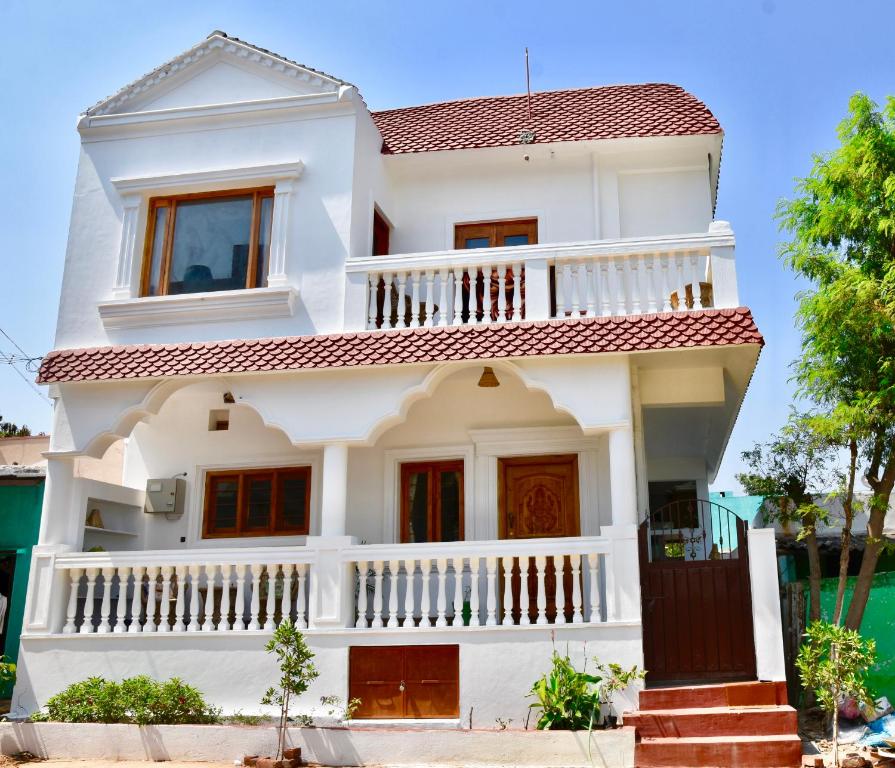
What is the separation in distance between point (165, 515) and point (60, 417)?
2.08m

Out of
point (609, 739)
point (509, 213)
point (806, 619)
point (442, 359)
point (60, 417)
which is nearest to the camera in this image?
point (609, 739)

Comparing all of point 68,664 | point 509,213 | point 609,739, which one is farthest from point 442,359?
point 68,664

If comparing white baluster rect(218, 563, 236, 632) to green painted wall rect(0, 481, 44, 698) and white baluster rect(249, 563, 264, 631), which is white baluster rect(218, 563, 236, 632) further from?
green painted wall rect(0, 481, 44, 698)

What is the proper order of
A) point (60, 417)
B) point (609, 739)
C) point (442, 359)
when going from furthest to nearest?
point (60, 417), point (442, 359), point (609, 739)

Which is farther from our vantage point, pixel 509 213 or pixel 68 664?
pixel 509 213

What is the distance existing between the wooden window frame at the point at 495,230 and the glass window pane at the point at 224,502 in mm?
4262

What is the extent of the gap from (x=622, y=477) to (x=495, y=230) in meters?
4.39

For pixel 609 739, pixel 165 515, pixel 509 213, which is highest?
pixel 509 213

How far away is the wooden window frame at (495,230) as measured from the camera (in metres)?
12.5

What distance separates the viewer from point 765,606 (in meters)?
8.84

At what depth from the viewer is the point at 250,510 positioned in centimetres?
1234

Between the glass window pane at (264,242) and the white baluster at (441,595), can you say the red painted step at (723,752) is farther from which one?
the glass window pane at (264,242)

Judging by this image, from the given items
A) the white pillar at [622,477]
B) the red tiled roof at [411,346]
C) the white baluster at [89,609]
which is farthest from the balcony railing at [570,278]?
the white baluster at [89,609]

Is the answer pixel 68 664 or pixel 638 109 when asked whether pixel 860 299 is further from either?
pixel 68 664
